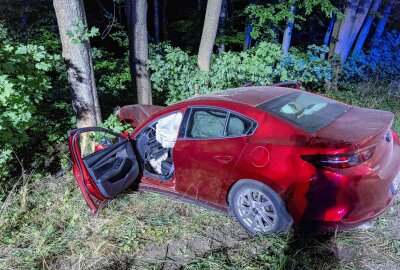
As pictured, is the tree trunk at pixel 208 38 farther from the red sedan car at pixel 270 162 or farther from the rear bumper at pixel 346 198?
the rear bumper at pixel 346 198

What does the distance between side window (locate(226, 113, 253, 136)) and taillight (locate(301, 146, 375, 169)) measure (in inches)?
28.5

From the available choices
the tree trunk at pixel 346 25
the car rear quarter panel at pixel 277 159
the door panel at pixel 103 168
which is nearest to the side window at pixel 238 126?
the car rear quarter panel at pixel 277 159

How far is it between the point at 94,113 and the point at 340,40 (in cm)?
875

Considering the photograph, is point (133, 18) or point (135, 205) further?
point (133, 18)

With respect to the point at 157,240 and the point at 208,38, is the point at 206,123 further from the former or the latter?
the point at 208,38

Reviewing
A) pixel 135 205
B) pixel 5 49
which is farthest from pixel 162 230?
pixel 5 49

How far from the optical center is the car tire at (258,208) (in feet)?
10.5

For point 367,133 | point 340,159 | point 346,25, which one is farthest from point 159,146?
point 346,25

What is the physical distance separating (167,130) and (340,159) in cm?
256

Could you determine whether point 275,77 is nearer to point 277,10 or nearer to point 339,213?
point 277,10

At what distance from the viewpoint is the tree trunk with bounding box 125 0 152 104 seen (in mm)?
6711

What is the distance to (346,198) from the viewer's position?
9.32 feet

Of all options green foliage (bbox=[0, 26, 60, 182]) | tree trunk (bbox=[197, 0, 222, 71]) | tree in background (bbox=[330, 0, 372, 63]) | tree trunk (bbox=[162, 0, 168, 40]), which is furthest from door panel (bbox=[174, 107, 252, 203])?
tree trunk (bbox=[162, 0, 168, 40])

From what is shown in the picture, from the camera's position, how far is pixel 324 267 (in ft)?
9.77
